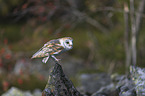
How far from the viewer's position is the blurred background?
19.6ft

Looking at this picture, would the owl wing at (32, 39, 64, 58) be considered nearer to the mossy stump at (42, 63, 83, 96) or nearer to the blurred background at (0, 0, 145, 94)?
the mossy stump at (42, 63, 83, 96)

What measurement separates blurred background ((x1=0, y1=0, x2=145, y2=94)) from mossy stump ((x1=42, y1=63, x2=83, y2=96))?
0.30 meters

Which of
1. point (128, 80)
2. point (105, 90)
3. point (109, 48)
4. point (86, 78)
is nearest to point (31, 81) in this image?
point (86, 78)

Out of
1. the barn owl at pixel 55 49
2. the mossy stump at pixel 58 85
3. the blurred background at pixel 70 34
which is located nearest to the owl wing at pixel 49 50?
the barn owl at pixel 55 49

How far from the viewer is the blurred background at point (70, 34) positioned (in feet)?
19.6

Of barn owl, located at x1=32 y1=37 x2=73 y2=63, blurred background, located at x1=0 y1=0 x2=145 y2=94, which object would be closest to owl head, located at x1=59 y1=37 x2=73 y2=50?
barn owl, located at x1=32 y1=37 x2=73 y2=63

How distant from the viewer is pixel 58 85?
2340 mm

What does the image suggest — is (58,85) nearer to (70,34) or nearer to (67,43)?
(67,43)

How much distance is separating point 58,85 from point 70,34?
369 inches

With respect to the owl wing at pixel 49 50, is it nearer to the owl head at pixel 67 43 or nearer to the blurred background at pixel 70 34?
the owl head at pixel 67 43

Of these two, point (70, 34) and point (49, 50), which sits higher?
point (70, 34)

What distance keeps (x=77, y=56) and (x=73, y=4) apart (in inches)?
179

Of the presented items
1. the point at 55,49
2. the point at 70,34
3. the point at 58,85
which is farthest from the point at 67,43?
the point at 70,34

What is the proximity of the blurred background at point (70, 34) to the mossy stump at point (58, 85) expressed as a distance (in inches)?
12.0
